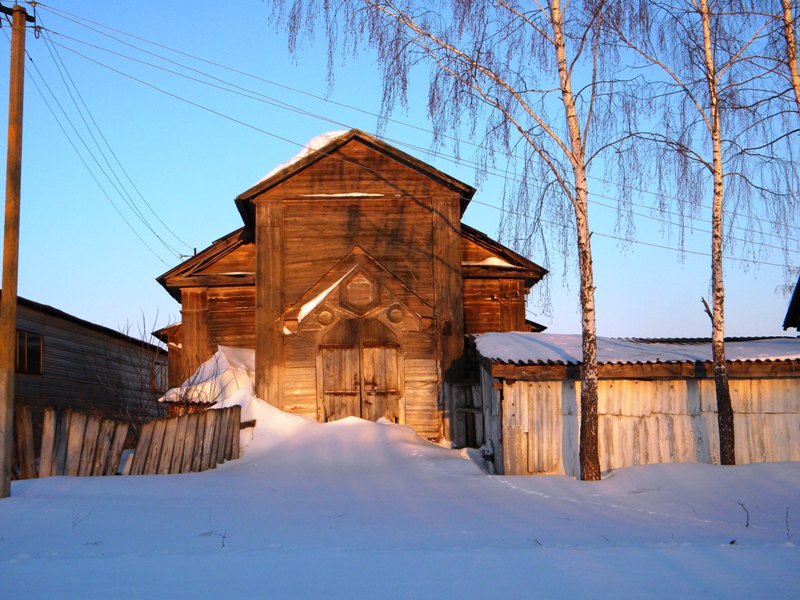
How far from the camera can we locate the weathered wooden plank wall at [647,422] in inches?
580

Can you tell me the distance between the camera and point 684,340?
1900 centimetres

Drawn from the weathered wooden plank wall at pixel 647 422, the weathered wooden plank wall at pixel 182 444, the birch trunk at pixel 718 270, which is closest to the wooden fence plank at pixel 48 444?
the weathered wooden plank wall at pixel 182 444

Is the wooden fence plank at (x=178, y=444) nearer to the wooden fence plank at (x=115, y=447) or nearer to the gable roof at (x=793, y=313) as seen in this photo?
the wooden fence plank at (x=115, y=447)

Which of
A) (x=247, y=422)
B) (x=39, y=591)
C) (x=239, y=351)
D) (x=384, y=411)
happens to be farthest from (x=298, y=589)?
(x=239, y=351)

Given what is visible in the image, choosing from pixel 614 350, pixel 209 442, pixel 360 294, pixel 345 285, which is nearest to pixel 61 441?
pixel 209 442

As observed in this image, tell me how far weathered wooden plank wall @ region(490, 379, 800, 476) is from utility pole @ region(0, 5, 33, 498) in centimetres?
853

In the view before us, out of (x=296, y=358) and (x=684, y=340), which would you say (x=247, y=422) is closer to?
(x=296, y=358)

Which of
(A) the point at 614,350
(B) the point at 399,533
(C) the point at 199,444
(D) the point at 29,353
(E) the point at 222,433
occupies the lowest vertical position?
(B) the point at 399,533

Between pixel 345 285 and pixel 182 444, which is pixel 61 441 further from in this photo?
pixel 345 285

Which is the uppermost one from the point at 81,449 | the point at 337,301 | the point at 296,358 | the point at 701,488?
the point at 337,301

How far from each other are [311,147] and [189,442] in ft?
30.0

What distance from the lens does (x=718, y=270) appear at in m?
13.4

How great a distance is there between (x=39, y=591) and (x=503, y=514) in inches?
246

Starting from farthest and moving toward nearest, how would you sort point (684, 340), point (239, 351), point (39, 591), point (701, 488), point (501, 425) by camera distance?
point (239, 351) < point (684, 340) < point (501, 425) < point (701, 488) < point (39, 591)
